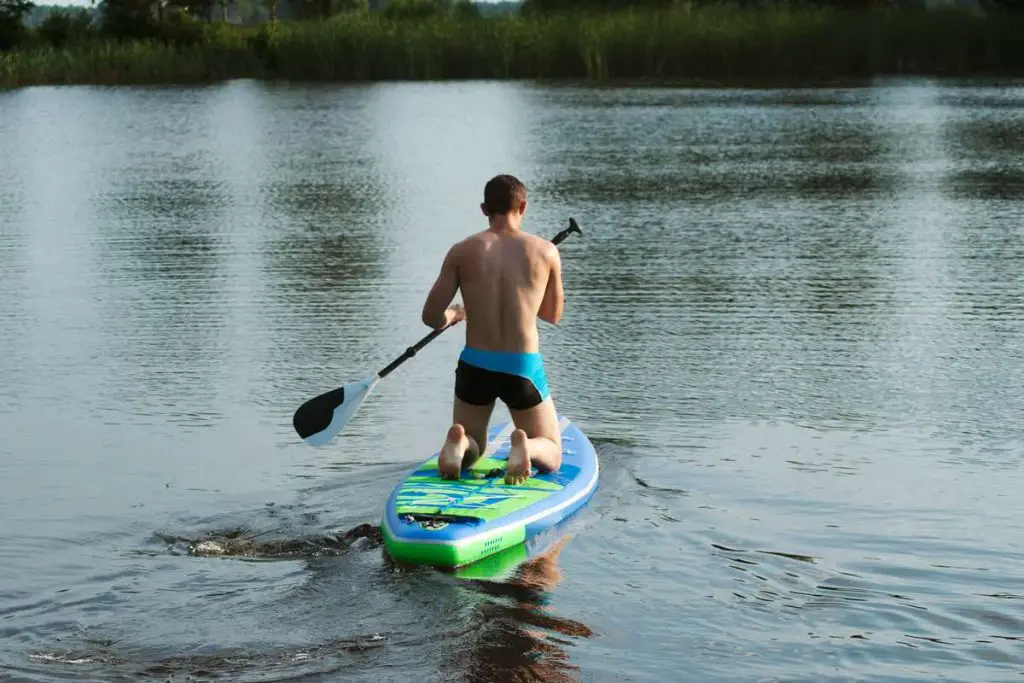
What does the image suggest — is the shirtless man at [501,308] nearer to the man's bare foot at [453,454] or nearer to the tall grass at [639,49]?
the man's bare foot at [453,454]

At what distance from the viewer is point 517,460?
768 cm

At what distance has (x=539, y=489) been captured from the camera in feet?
25.2

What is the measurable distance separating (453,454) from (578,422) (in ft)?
6.89

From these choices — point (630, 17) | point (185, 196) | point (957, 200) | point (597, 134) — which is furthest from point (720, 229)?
point (630, 17)

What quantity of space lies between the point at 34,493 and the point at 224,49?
172 feet

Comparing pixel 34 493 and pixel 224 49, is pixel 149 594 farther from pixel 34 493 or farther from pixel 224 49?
pixel 224 49

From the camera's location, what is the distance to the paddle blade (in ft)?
27.6

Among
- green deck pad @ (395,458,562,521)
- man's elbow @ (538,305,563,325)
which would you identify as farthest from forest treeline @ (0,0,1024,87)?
green deck pad @ (395,458,562,521)

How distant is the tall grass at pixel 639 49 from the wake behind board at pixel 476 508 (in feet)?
129

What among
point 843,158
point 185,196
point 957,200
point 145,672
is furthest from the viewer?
point 843,158

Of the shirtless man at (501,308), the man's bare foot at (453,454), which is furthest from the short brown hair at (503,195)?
the man's bare foot at (453,454)

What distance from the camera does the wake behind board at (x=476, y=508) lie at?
699 centimetres

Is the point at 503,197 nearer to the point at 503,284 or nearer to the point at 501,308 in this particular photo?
the point at 503,284

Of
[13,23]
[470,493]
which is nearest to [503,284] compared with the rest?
[470,493]
